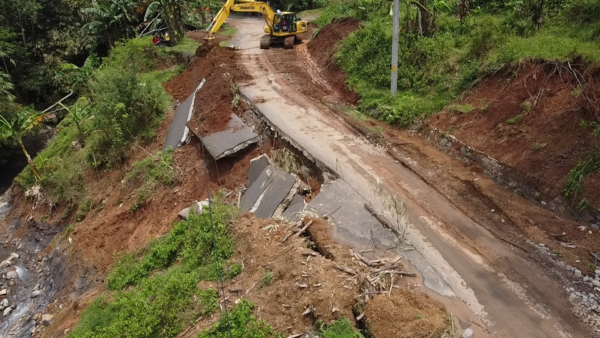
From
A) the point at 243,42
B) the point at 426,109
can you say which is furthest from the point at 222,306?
the point at 243,42

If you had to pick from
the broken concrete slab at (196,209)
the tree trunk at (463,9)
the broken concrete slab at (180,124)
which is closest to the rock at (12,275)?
the broken concrete slab at (180,124)

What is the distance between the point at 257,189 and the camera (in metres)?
11.7

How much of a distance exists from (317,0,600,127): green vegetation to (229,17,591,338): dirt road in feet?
8.90

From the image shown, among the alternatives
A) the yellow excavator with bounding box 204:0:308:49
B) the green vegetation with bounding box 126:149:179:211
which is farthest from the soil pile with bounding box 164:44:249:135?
the yellow excavator with bounding box 204:0:308:49

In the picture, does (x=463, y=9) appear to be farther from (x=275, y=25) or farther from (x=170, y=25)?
(x=170, y=25)

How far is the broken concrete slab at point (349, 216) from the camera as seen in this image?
29.4ft

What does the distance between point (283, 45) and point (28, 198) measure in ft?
50.8

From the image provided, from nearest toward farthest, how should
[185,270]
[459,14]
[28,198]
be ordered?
[185,270] → [459,14] → [28,198]

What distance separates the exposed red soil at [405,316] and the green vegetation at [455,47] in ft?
23.5

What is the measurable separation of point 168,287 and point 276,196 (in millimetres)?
3539

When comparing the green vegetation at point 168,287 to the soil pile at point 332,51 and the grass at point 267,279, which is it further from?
the soil pile at point 332,51

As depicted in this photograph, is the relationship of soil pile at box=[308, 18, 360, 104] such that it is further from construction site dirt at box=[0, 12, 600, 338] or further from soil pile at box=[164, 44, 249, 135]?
soil pile at box=[164, 44, 249, 135]

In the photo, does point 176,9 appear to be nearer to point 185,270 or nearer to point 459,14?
point 459,14

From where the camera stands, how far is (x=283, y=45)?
78.5ft
